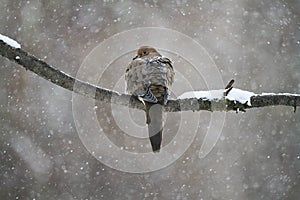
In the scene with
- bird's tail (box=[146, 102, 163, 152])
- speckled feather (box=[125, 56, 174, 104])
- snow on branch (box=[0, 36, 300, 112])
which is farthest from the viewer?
speckled feather (box=[125, 56, 174, 104])

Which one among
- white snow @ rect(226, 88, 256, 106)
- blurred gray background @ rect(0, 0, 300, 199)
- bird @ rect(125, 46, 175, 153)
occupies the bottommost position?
white snow @ rect(226, 88, 256, 106)

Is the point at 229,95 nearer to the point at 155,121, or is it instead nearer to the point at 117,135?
the point at 155,121

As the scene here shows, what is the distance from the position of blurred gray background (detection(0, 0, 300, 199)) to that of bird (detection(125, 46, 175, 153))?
4.96 metres

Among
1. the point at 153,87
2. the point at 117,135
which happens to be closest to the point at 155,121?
the point at 153,87

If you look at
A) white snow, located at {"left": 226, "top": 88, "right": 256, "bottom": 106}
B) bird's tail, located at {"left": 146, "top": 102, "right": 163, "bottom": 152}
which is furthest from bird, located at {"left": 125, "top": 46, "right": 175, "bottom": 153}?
white snow, located at {"left": 226, "top": 88, "right": 256, "bottom": 106}

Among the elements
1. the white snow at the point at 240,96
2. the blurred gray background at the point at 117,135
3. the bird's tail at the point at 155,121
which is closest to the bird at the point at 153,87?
the bird's tail at the point at 155,121

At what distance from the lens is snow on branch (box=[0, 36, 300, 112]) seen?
5.89ft

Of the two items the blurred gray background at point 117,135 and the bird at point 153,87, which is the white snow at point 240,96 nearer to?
the bird at point 153,87

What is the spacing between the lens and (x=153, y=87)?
2352mm

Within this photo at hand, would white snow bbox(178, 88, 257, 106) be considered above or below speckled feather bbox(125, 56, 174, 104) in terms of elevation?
below

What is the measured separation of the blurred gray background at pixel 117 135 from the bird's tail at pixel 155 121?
17.1 feet

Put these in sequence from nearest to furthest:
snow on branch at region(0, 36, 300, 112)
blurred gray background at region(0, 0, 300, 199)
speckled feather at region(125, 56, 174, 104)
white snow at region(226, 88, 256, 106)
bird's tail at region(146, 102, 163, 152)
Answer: snow on branch at region(0, 36, 300, 112), white snow at region(226, 88, 256, 106), bird's tail at region(146, 102, 163, 152), speckled feather at region(125, 56, 174, 104), blurred gray background at region(0, 0, 300, 199)

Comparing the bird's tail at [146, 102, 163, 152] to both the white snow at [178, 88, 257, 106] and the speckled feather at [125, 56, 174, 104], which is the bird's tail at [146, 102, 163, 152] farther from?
the white snow at [178, 88, 257, 106]

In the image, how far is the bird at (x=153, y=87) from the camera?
218 centimetres
